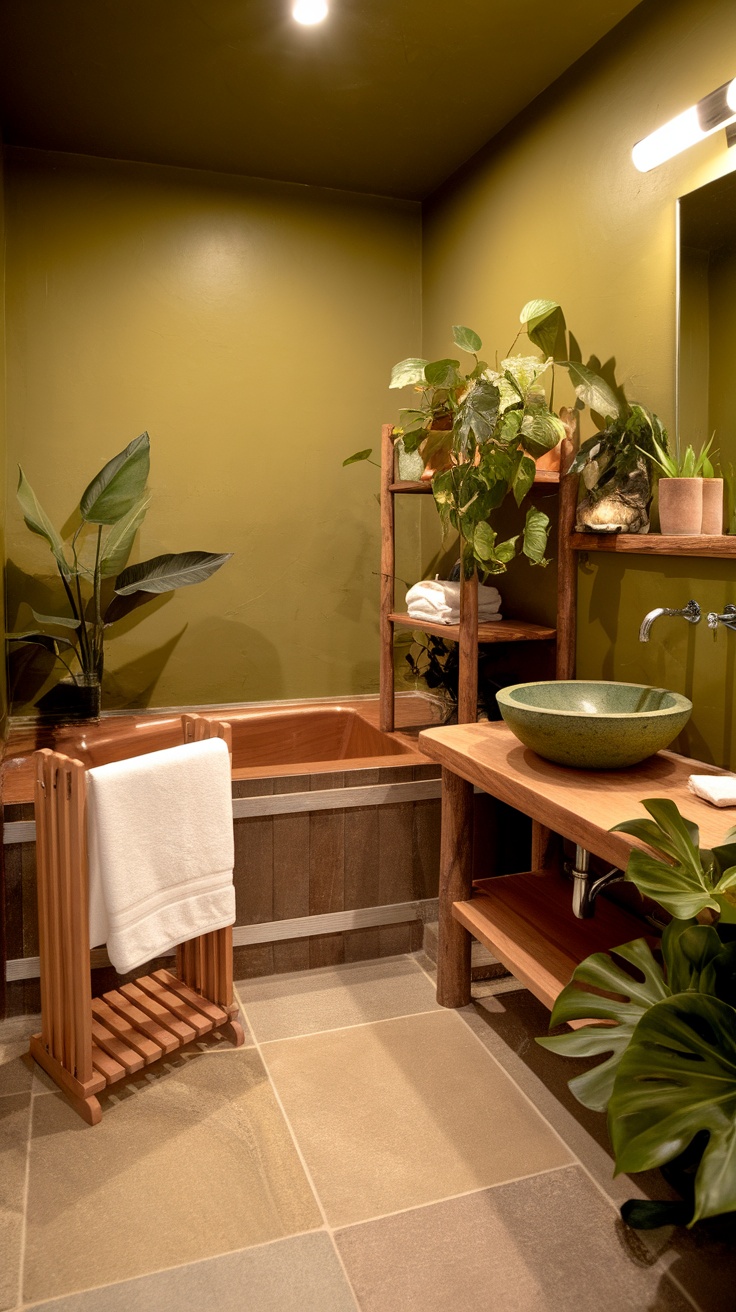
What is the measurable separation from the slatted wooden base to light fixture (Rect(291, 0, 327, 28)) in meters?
2.46

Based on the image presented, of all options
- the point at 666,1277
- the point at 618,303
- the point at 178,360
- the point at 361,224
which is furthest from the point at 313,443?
the point at 666,1277

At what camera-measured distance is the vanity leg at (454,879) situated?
7.29 ft

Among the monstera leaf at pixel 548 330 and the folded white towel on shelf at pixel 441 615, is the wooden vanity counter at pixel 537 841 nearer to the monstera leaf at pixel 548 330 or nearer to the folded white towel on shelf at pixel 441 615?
the folded white towel on shelf at pixel 441 615

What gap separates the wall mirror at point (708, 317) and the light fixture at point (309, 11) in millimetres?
1017

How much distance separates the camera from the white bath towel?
1816mm

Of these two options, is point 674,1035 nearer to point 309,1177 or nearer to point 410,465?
point 309,1177

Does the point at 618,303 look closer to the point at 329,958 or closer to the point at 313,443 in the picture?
the point at 313,443

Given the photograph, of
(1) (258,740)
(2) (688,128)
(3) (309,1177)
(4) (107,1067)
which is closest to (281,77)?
(2) (688,128)

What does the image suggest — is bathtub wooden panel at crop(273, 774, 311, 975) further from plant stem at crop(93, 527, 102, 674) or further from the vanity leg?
plant stem at crop(93, 527, 102, 674)

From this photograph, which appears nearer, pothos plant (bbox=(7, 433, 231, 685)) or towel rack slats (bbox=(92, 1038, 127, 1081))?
towel rack slats (bbox=(92, 1038, 127, 1081))

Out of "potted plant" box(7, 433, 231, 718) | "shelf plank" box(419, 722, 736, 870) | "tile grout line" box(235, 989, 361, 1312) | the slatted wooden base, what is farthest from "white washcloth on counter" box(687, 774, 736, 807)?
"potted plant" box(7, 433, 231, 718)

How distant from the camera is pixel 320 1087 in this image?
1.96m

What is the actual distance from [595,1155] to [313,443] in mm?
2576

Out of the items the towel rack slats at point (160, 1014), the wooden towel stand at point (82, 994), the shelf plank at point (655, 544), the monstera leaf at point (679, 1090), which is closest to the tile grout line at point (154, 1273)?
the wooden towel stand at point (82, 994)
